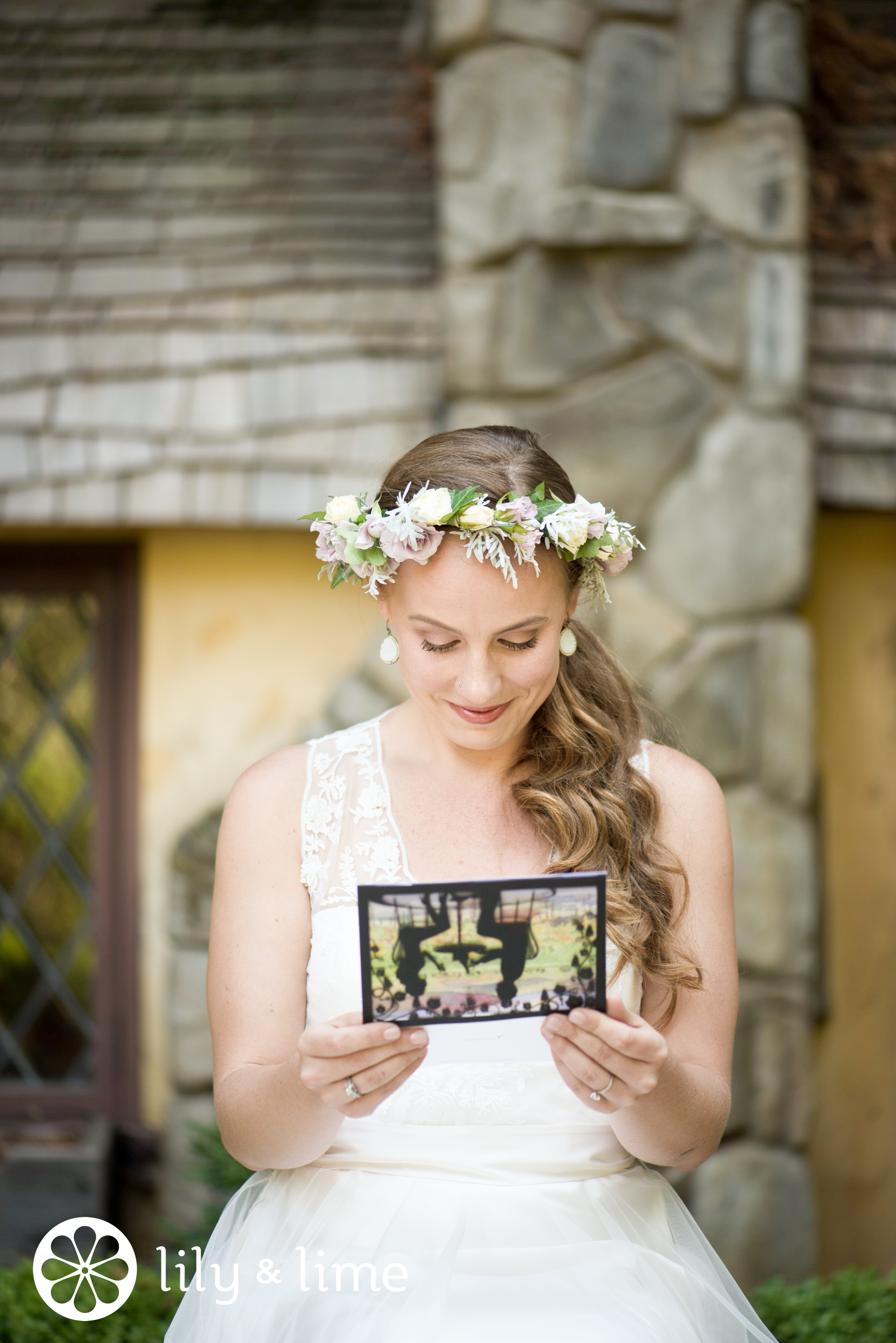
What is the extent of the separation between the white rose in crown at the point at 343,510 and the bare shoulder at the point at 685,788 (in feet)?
2.32

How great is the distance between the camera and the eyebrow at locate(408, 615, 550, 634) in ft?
Answer: 6.60

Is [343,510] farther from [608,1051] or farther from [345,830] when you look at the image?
[608,1051]

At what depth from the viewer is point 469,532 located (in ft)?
6.59

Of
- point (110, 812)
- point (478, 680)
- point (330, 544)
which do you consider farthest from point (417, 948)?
point (110, 812)

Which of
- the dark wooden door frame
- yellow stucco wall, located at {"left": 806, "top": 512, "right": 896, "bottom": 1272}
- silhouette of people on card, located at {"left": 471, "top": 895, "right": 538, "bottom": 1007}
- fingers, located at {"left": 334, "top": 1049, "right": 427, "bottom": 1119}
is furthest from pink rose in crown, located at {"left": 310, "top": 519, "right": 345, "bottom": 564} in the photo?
yellow stucco wall, located at {"left": 806, "top": 512, "right": 896, "bottom": 1272}

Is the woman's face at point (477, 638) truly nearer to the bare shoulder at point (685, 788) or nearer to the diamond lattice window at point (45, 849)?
the bare shoulder at point (685, 788)

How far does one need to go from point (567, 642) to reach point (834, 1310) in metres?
1.55

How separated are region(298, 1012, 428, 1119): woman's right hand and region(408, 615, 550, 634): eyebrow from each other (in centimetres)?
64

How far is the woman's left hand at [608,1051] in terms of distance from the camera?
65.3 inches

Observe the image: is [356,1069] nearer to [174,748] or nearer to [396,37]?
[174,748]

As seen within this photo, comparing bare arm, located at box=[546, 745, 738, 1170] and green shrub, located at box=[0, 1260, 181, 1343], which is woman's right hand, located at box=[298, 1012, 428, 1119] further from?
green shrub, located at box=[0, 1260, 181, 1343]

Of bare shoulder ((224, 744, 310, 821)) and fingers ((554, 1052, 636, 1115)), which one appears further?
bare shoulder ((224, 744, 310, 821))

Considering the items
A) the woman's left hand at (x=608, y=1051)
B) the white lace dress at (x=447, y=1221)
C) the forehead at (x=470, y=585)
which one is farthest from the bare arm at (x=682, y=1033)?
the forehead at (x=470, y=585)

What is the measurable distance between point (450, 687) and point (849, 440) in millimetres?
2163
